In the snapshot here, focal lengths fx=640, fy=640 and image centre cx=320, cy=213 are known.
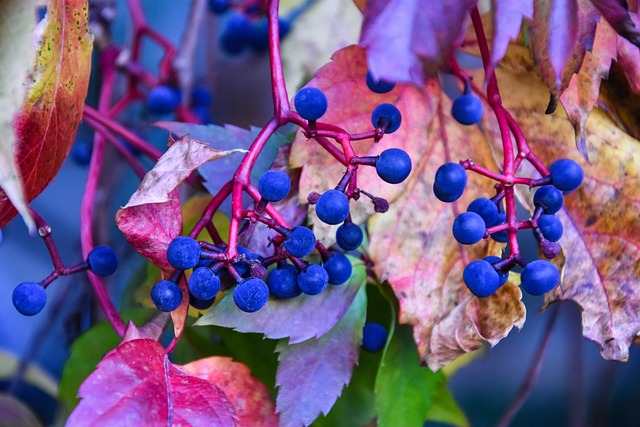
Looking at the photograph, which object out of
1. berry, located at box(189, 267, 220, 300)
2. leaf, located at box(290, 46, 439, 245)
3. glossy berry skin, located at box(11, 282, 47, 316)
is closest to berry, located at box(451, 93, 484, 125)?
leaf, located at box(290, 46, 439, 245)

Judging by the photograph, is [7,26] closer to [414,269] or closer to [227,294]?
[227,294]

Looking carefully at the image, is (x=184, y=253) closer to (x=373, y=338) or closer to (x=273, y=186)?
(x=273, y=186)

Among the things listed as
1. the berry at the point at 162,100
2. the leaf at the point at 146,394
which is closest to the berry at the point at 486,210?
the leaf at the point at 146,394

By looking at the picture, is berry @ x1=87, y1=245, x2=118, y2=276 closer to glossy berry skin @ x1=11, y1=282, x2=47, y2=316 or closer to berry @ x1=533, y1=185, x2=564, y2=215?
glossy berry skin @ x1=11, y1=282, x2=47, y2=316

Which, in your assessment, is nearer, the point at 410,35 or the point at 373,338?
the point at 410,35

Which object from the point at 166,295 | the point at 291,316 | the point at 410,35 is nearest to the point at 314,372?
the point at 291,316

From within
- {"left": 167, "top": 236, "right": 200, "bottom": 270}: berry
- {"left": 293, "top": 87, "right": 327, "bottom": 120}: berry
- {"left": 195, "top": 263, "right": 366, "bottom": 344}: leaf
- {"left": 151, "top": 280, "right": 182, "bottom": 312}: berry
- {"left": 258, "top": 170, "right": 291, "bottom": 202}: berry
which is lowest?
{"left": 195, "top": 263, "right": 366, "bottom": 344}: leaf
